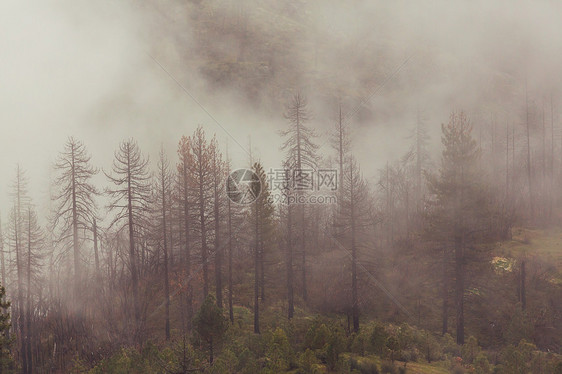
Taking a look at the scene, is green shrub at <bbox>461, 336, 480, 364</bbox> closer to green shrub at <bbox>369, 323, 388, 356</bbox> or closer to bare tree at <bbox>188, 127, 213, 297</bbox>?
green shrub at <bbox>369, 323, 388, 356</bbox>

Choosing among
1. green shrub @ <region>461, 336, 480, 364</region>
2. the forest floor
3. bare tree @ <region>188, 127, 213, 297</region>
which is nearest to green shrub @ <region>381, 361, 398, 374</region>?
green shrub @ <region>461, 336, 480, 364</region>

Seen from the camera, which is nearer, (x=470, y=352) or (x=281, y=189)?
(x=470, y=352)

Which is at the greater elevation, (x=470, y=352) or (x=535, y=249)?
(x=535, y=249)

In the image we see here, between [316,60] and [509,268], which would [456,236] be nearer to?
[509,268]

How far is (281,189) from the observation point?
1008 inches

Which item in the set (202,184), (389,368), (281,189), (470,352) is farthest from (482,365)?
(202,184)

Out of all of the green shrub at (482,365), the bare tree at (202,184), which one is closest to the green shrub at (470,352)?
the green shrub at (482,365)

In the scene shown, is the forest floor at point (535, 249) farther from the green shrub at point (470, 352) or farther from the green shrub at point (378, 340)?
the green shrub at point (378, 340)

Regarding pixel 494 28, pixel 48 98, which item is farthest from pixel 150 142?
pixel 494 28

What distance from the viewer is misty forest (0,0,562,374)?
15852 millimetres

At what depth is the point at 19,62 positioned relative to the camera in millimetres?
130625

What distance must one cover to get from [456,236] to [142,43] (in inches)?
5998

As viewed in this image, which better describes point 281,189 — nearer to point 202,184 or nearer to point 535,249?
point 202,184

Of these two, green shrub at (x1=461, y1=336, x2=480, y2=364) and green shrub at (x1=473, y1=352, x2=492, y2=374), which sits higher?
green shrub at (x1=473, y1=352, x2=492, y2=374)
